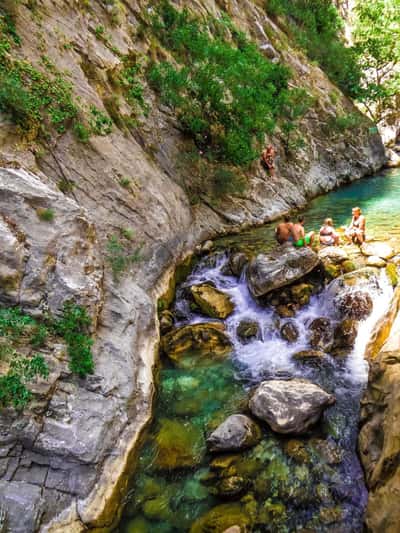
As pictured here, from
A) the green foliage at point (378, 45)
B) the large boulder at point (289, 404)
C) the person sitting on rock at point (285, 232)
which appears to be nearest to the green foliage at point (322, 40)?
the green foliage at point (378, 45)

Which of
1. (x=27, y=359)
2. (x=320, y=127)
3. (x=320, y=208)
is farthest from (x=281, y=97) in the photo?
(x=27, y=359)

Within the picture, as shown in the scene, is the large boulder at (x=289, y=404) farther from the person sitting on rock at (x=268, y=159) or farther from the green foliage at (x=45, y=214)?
the person sitting on rock at (x=268, y=159)

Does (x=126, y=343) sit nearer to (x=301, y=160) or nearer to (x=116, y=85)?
(x=116, y=85)

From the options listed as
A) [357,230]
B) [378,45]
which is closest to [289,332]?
[357,230]

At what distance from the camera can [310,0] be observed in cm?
2919

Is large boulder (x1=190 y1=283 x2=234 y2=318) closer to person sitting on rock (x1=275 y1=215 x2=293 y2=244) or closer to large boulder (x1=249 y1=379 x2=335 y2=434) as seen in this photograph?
large boulder (x1=249 y1=379 x2=335 y2=434)

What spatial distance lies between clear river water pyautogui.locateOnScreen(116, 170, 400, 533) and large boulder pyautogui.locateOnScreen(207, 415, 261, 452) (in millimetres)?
123

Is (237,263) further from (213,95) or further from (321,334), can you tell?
(213,95)

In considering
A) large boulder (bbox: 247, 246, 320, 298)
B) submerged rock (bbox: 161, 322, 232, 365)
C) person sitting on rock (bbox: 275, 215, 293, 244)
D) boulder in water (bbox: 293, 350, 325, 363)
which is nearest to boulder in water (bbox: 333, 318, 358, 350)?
boulder in water (bbox: 293, 350, 325, 363)

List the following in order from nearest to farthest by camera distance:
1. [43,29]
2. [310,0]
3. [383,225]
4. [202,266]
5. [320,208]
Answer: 1. [43,29]
2. [202,266]
3. [383,225]
4. [320,208]
5. [310,0]

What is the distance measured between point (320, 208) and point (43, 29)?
44.5 feet

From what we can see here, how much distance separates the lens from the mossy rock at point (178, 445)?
500 centimetres

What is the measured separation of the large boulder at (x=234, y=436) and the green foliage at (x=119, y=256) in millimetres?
3838

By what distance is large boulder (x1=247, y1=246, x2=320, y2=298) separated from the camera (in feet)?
27.6
